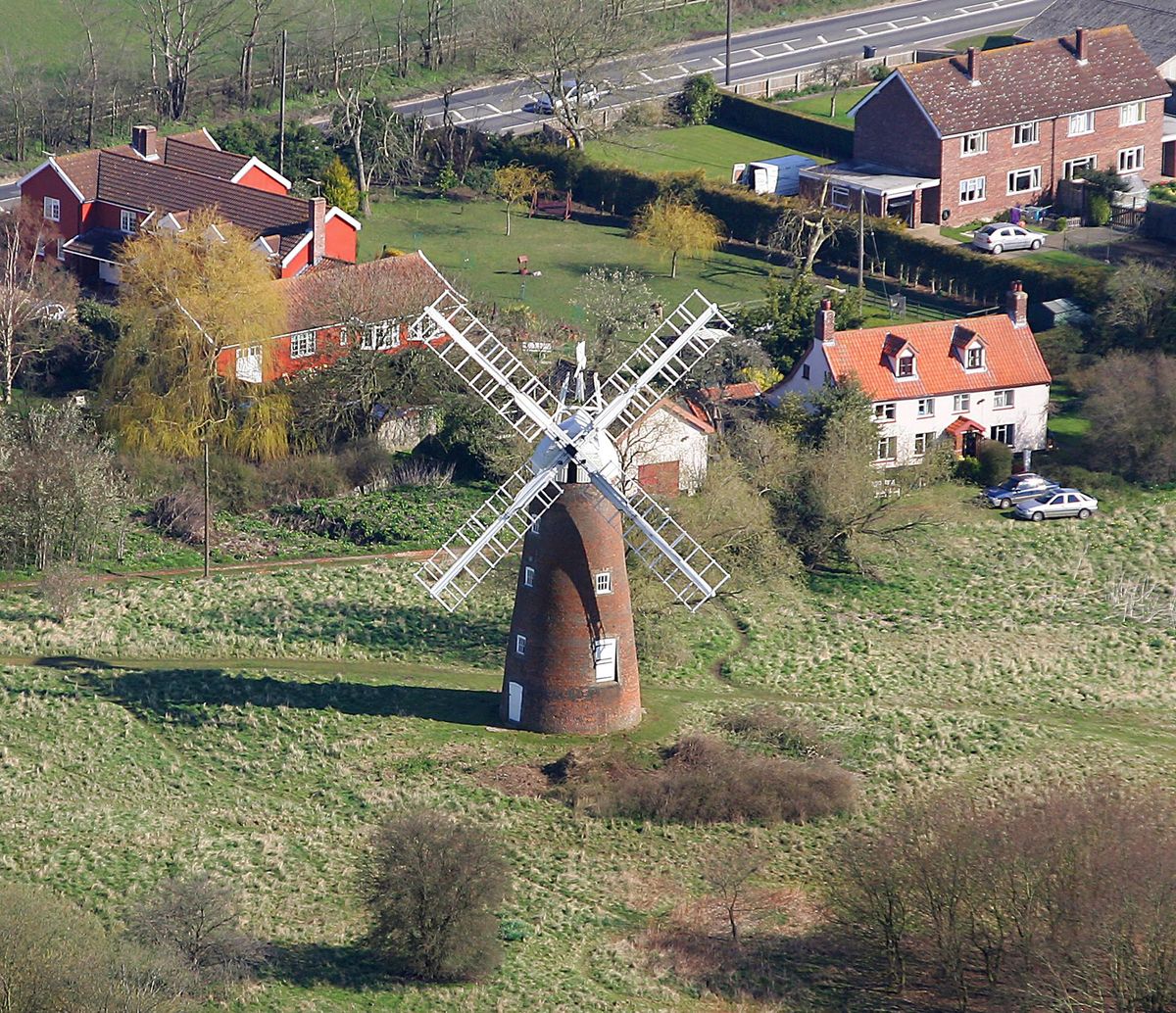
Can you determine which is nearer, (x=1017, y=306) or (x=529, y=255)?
(x=1017, y=306)

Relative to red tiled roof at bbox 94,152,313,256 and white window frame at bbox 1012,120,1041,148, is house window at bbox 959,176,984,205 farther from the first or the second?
red tiled roof at bbox 94,152,313,256

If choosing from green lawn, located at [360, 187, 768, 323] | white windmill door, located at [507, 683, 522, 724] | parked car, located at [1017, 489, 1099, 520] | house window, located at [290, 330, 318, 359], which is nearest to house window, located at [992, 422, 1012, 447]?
parked car, located at [1017, 489, 1099, 520]

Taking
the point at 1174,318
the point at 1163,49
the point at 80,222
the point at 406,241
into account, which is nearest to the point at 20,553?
the point at 80,222

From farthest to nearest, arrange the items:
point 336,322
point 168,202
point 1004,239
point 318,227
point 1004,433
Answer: point 1004,239, point 168,202, point 318,227, point 1004,433, point 336,322

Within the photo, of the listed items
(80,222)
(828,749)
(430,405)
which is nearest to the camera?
(828,749)

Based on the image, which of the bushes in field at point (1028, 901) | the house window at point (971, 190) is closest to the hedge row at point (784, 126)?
the house window at point (971, 190)

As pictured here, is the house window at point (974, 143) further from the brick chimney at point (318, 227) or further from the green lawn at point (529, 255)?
the brick chimney at point (318, 227)

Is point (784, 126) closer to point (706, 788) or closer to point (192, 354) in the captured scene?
point (192, 354)

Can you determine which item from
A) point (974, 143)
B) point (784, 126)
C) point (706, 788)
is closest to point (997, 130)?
point (974, 143)

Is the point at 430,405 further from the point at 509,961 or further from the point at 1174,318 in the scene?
the point at 509,961
